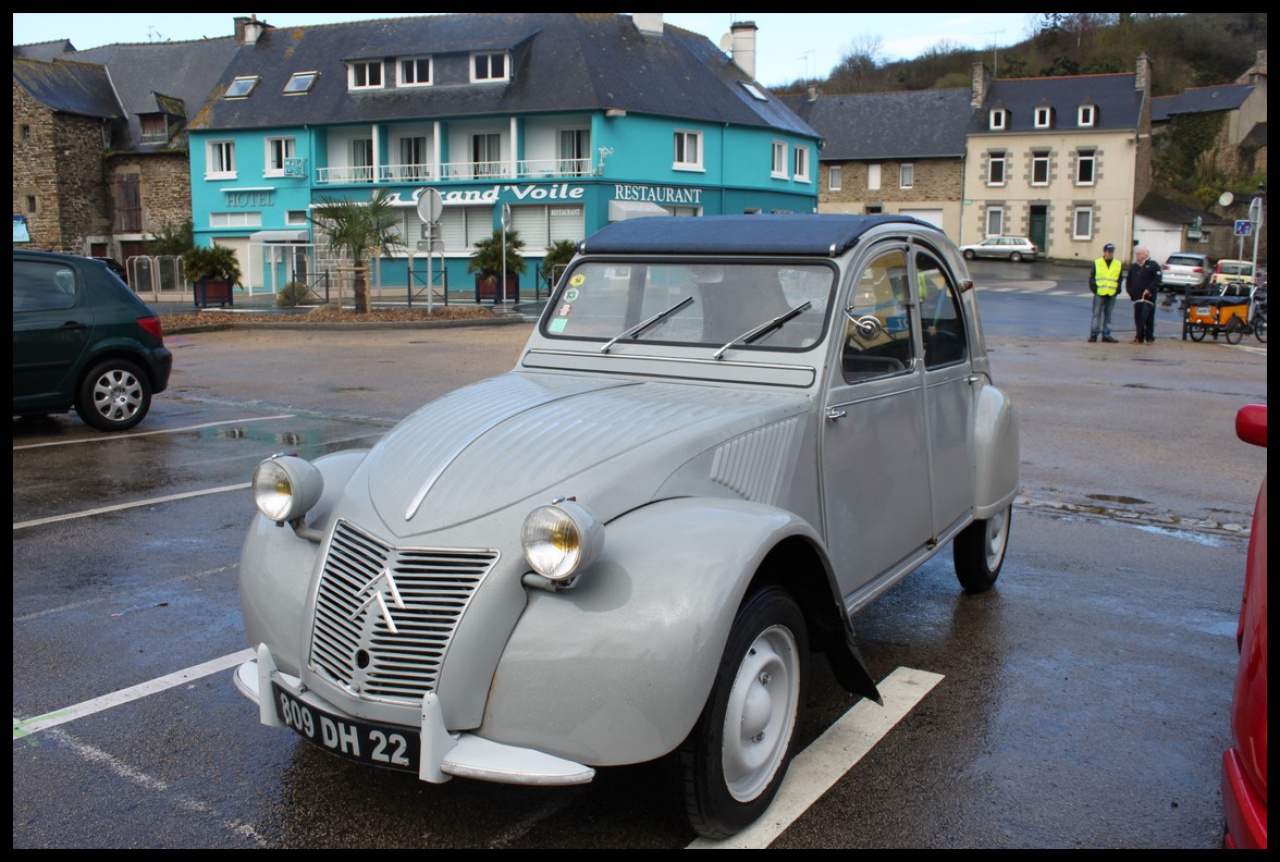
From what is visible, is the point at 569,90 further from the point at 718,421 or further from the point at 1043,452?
the point at 718,421

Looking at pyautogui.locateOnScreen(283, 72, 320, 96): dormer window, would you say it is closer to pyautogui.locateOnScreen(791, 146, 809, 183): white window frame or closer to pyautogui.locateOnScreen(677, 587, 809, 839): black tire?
pyautogui.locateOnScreen(791, 146, 809, 183): white window frame

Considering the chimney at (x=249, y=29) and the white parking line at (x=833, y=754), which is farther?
the chimney at (x=249, y=29)

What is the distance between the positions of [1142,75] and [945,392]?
63.3m

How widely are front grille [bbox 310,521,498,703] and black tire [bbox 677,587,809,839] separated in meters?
0.75

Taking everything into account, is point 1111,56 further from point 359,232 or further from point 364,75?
point 359,232

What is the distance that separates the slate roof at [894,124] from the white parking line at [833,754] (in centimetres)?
6265

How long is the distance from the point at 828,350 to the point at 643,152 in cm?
3927

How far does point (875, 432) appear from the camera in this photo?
4.39 metres

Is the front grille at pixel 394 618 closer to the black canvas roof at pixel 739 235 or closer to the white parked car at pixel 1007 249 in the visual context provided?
the black canvas roof at pixel 739 235

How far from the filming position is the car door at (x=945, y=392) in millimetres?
4938

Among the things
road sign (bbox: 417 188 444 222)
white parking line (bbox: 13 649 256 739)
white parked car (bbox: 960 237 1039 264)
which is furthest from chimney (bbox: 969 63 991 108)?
white parking line (bbox: 13 649 256 739)

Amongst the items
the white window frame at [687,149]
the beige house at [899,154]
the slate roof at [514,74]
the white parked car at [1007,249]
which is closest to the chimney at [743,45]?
the slate roof at [514,74]

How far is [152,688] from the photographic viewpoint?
14.4 feet

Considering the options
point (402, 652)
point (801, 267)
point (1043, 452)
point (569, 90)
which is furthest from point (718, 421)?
point (569, 90)
